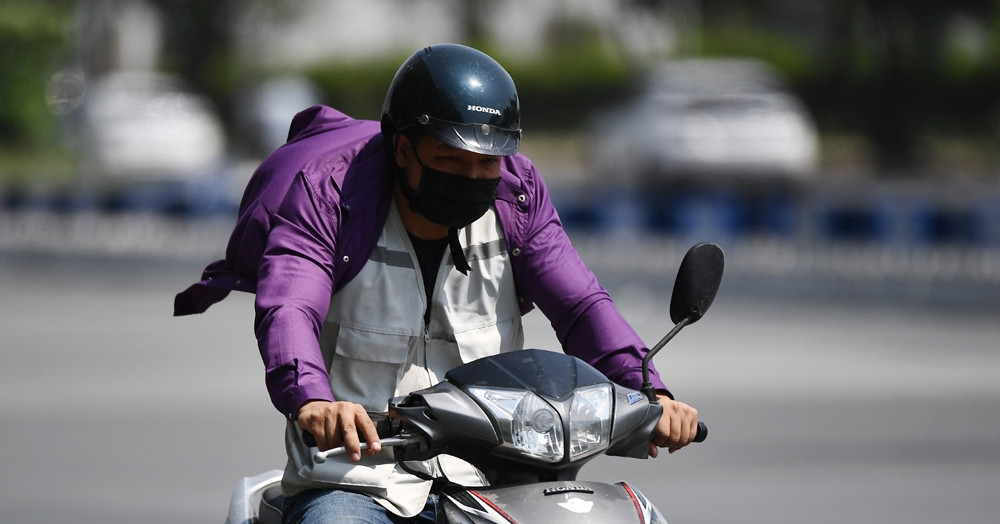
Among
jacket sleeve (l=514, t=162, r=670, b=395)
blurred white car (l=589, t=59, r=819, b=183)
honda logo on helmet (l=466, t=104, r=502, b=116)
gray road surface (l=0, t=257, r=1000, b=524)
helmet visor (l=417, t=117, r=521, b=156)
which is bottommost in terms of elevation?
gray road surface (l=0, t=257, r=1000, b=524)

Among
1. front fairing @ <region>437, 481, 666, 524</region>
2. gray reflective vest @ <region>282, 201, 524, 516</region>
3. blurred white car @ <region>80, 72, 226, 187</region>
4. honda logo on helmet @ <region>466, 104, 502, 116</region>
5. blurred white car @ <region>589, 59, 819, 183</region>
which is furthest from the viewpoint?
blurred white car @ <region>80, 72, 226, 187</region>

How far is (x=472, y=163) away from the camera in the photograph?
3320 mm

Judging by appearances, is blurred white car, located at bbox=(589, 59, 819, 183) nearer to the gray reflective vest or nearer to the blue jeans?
the gray reflective vest

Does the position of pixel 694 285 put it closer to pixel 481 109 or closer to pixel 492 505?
pixel 481 109

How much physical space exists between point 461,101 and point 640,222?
1506 centimetres

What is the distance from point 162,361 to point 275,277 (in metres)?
9.11

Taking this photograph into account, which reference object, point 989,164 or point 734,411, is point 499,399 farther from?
point 989,164

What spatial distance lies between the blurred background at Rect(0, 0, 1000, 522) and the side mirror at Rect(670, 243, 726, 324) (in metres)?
4.29

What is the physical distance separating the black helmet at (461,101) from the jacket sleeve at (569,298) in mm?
317

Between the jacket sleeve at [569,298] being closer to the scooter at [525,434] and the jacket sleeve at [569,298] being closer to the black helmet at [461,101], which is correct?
the black helmet at [461,101]

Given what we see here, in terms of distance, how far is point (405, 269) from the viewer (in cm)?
347

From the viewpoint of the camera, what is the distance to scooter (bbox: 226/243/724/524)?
2.83m

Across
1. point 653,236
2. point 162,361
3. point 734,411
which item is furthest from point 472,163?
point 653,236

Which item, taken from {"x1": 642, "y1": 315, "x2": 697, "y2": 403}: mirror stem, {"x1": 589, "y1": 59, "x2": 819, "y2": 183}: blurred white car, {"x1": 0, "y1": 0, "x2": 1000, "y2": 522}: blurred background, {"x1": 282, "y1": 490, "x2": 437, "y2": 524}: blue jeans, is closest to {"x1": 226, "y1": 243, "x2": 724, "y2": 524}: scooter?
{"x1": 642, "y1": 315, "x2": 697, "y2": 403}: mirror stem
